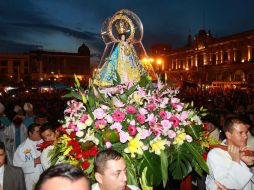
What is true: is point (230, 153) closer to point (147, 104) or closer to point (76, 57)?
point (147, 104)

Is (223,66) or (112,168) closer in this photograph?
(112,168)

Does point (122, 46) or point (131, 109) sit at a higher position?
point (122, 46)

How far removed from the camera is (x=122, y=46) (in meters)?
6.31

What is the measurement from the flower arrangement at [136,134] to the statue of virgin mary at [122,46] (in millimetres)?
2334

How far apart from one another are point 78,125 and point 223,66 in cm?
5360

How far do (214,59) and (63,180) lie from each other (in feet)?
191

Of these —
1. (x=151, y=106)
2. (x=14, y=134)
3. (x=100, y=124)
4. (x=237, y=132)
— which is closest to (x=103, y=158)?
(x=100, y=124)

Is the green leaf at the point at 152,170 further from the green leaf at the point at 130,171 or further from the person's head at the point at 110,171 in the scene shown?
the person's head at the point at 110,171

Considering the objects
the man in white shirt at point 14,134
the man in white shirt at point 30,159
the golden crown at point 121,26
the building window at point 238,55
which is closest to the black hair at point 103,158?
the man in white shirt at point 30,159

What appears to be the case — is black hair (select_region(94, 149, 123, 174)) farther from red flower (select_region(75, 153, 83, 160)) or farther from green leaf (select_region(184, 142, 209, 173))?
green leaf (select_region(184, 142, 209, 173))

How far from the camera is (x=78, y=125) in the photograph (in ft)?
11.5

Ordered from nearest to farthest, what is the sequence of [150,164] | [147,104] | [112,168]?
[112,168] → [150,164] → [147,104]

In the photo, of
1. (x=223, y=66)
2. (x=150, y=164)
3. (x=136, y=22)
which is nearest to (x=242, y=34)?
(x=223, y=66)

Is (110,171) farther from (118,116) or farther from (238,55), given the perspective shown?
(238,55)
